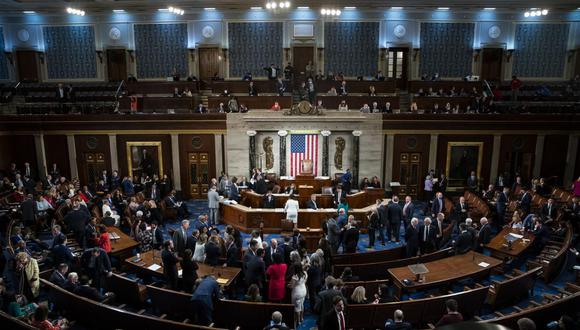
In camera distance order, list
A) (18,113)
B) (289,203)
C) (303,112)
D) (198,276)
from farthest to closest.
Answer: (18,113) → (303,112) → (289,203) → (198,276)

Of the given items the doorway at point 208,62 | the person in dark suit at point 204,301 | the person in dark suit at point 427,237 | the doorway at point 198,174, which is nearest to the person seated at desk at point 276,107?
the doorway at point 198,174

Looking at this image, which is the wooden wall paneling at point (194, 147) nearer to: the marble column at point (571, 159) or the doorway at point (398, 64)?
the doorway at point (398, 64)

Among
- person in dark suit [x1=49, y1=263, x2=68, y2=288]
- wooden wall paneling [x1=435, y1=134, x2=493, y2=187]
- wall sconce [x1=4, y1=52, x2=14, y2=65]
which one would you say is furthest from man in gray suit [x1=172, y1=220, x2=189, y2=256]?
wall sconce [x1=4, y1=52, x2=14, y2=65]

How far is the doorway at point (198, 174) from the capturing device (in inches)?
746

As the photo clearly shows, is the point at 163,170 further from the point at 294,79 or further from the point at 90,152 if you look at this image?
the point at 294,79

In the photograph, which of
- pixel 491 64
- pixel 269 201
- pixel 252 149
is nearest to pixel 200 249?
pixel 269 201

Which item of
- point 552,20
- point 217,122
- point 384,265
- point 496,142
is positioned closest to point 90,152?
point 217,122

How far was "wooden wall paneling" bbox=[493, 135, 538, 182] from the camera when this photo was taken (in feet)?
61.0

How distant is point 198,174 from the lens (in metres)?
19.0

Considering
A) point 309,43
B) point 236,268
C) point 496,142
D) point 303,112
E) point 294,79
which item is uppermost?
point 309,43

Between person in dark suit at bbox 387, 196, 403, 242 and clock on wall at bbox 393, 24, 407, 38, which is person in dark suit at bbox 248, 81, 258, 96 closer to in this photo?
clock on wall at bbox 393, 24, 407, 38

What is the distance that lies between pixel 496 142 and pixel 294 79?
971 centimetres

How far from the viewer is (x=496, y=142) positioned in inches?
730

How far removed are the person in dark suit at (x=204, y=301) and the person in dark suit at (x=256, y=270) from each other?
1146 millimetres
